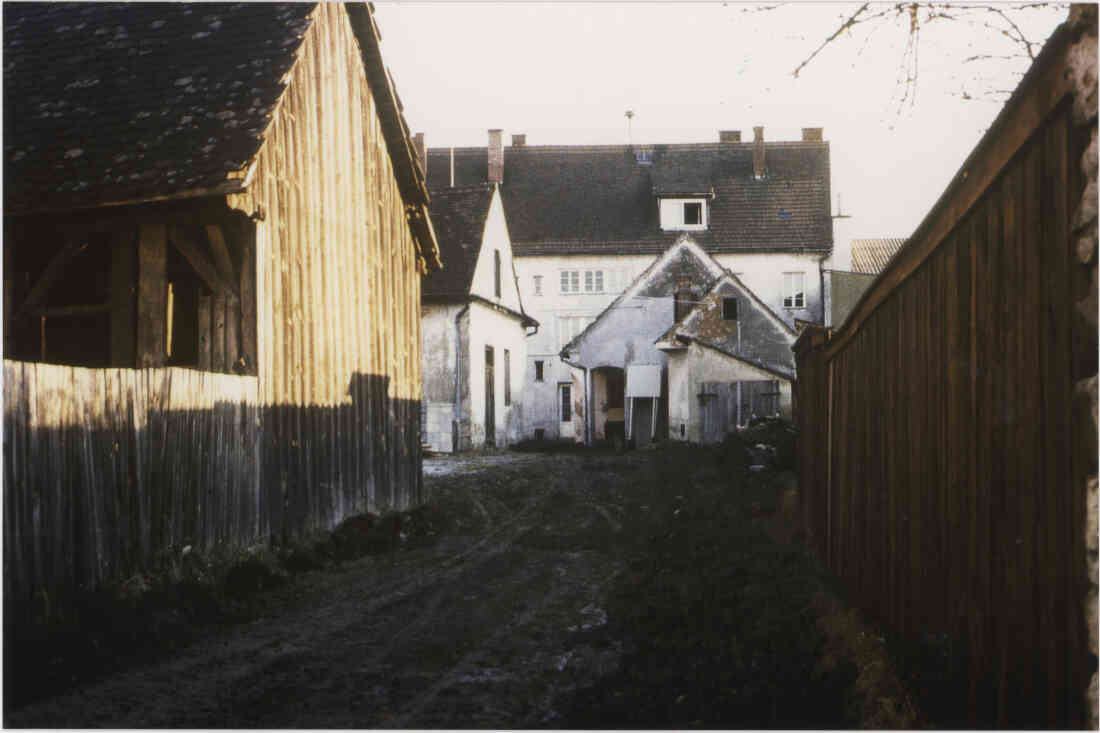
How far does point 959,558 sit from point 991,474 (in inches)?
23.7

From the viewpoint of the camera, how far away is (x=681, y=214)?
45375 mm

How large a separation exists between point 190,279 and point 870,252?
5727cm

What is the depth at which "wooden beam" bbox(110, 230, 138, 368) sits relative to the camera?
34.3 feet

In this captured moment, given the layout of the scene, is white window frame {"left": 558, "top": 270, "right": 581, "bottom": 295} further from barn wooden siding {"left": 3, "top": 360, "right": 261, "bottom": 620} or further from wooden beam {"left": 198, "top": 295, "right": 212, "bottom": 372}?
barn wooden siding {"left": 3, "top": 360, "right": 261, "bottom": 620}

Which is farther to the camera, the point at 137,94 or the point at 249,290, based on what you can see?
the point at 137,94

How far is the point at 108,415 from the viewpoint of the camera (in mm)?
7898

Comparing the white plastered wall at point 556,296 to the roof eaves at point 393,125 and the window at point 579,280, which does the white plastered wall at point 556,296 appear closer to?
the window at point 579,280

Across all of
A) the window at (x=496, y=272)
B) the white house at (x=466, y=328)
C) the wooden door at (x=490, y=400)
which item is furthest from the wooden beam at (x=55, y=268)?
the window at (x=496, y=272)

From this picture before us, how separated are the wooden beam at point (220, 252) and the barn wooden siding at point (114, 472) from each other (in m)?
1.16

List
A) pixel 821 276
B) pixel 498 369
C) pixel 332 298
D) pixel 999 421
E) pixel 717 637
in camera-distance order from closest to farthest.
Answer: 1. pixel 999 421
2. pixel 717 637
3. pixel 332 298
4. pixel 498 369
5. pixel 821 276

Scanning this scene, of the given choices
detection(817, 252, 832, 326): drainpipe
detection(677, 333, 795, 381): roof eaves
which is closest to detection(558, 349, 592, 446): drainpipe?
detection(677, 333, 795, 381): roof eaves

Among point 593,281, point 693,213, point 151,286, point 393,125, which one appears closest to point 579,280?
point 593,281

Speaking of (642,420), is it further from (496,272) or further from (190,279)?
(190,279)

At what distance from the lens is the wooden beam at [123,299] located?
10445mm
